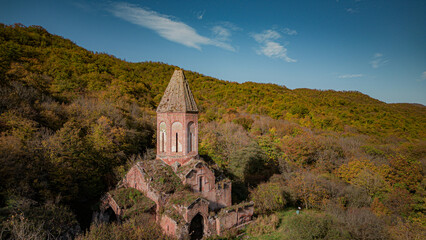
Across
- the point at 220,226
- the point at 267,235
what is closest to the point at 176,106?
the point at 220,226

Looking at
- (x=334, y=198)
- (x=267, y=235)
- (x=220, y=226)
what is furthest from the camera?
(x=334, y=198)

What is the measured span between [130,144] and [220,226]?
13.9 metres

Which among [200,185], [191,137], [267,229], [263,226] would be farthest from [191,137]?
[267,229]

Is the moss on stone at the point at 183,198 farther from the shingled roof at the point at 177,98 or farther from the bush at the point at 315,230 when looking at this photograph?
the bush at the point at 315,230

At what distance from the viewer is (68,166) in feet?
45.3

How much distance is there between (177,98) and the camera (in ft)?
45.8

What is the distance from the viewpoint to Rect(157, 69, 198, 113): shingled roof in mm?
13734

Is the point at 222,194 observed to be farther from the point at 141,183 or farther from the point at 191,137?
the point at 141,183

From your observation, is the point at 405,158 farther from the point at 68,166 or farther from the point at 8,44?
the point at 8,44

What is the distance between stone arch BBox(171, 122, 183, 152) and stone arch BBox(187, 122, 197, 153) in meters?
0.58

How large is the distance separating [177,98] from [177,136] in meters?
2.71

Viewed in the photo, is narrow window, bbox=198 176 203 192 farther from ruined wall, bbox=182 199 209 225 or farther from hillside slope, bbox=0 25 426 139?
hillside slope, bbox=0 25 426 139

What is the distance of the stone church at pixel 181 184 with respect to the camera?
11.2 meters

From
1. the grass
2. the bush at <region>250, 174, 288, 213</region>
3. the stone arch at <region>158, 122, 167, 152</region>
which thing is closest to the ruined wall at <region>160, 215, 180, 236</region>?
the stone arch at <region>158, 122, 167, 152</region>
